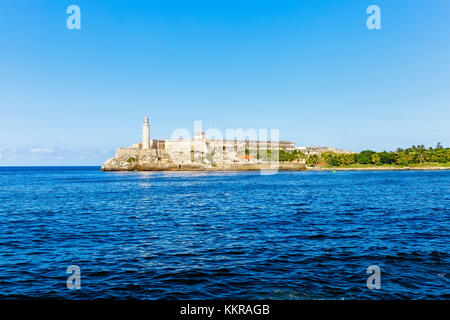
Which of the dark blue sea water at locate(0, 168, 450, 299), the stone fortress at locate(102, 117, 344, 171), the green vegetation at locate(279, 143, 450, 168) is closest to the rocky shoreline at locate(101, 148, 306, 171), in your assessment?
the stone fortress at locate(102, 117, 344, 171)

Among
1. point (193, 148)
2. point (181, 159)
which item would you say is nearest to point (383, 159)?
point (193, 148)

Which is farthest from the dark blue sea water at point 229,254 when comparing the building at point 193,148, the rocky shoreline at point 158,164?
the building at point 193,148

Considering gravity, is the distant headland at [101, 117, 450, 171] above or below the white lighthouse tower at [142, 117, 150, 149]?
below

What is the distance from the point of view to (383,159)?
182 m

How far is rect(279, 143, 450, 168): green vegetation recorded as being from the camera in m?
173

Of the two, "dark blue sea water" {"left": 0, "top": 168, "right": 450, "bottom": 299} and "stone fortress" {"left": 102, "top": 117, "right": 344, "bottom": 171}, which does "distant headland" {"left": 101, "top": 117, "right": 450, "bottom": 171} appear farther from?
"dark blue sea water" {"left": 0, "top": 168, "right": 450, "bottom": 299}

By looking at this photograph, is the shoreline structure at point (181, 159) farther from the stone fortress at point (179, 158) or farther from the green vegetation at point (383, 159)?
the green vegetation at point (383, 159)

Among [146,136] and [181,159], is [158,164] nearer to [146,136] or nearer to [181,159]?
[181,159]

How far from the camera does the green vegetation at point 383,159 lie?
173m

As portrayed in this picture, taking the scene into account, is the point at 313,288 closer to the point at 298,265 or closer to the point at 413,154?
the point at 298,265

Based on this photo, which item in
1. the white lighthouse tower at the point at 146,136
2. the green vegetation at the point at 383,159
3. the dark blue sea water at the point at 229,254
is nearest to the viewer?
the dark blue sea water at the point at 229,254
